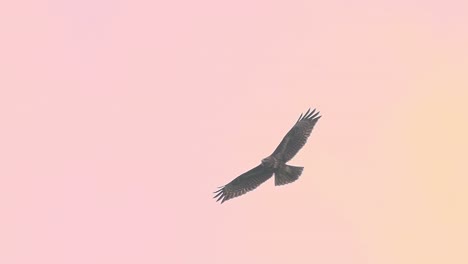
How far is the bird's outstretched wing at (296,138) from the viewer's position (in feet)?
108

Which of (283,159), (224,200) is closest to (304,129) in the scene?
(283,159)

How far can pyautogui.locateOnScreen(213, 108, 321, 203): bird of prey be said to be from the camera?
32781mm

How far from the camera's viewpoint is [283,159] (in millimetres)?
32969

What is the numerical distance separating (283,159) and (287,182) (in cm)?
96

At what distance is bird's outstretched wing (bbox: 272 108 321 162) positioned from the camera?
33.0 metres

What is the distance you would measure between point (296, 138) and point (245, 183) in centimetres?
283

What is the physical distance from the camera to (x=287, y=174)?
107 feet

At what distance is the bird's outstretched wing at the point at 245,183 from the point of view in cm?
3350

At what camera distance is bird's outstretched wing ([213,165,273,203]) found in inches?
1319

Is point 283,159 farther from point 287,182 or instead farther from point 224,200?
point 224,200

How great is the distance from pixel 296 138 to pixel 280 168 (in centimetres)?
153

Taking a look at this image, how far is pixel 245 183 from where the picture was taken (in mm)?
33969

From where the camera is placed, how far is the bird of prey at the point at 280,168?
32.8m

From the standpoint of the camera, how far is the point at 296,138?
33469 millimetres
